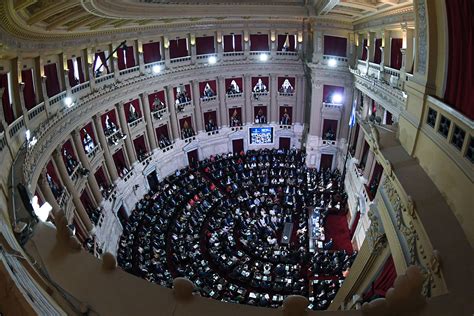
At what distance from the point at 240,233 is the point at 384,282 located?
12021 mm

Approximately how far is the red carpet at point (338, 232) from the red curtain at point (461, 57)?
604 inches

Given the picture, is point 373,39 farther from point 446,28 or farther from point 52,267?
point 52,267

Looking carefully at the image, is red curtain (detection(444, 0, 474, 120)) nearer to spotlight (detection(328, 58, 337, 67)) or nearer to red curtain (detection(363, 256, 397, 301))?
red curtain (detection(363, 256, 397, 301))

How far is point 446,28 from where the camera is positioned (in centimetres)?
823

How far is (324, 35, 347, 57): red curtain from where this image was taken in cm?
2595

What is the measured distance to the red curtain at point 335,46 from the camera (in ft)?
85.1

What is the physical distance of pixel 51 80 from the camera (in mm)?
17312

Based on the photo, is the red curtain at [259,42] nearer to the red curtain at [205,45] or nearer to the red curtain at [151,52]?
the red curtain at [205,45]

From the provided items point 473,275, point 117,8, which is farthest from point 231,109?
point 473,275

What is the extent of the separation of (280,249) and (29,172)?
535 inches

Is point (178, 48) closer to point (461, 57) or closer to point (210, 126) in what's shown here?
point (210, 126)

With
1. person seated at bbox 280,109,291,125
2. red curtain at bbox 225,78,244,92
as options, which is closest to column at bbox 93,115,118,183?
red curtain at bbox 225,78,244,92

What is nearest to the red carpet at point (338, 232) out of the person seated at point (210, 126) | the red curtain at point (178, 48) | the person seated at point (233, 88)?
the person seated at point (210, 126)

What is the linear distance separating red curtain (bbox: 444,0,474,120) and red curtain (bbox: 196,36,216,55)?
22123 mm
